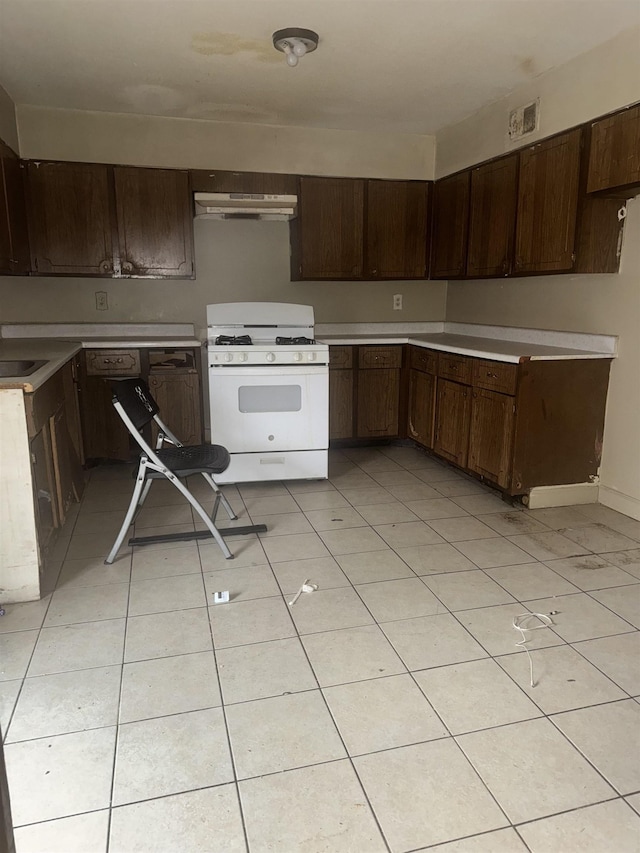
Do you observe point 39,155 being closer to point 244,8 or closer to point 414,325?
point 244,8

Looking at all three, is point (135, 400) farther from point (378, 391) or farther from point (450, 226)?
point (450, 226)

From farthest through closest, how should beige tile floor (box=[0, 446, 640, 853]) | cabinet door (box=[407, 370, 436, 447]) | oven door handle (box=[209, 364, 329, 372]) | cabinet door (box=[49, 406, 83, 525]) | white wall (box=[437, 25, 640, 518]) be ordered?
1. cabinet door (box=[407, 370, 436, 447])
2. oven door handle (box=[209, 364, 329, 372])
3. white wall (box=[437, 25, 640, 518])
4. cabinet door (box=[49, 406, 83, 525])
5. beige tile floor (box=[0, 446, 640, 853])

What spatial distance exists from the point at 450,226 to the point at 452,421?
152 centimetres

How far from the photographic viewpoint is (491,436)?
11.1 ft

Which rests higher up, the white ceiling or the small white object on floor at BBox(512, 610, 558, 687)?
the white ceiling

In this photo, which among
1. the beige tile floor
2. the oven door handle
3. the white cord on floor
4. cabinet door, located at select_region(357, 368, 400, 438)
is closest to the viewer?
the beige tile floor

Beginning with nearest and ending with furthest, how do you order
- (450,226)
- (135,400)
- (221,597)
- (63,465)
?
(221,597)
(135,400)
(63,465)
(450,226)

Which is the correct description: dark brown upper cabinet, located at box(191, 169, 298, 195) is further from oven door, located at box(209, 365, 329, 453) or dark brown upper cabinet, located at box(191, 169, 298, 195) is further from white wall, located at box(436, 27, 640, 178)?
oven door, located at box(209, 365, 329, 453)

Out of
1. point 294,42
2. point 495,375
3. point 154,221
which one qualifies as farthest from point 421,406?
point 294,42

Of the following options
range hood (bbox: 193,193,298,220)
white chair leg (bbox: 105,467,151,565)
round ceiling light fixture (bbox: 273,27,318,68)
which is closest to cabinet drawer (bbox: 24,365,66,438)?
white chair leg (bbox: 105,467,151,565)

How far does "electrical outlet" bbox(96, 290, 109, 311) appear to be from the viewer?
429cm

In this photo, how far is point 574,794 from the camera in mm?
1427

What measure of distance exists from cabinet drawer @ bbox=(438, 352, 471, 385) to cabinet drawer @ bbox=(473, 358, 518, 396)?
9cm

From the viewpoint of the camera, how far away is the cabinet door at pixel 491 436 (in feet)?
10.6
